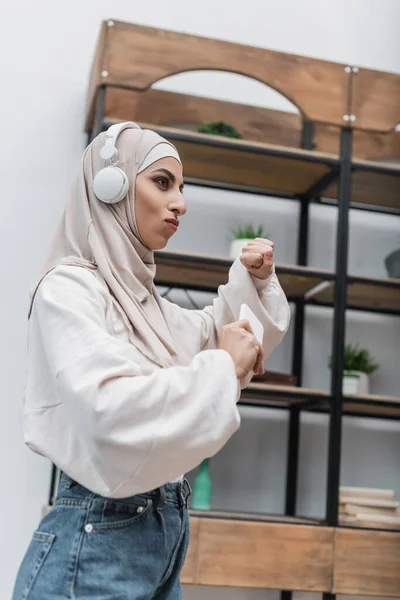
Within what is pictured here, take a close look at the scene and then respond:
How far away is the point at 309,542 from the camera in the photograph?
102 inches

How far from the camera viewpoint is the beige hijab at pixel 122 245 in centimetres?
120

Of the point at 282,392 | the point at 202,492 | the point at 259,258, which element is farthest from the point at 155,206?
the point at 202,492

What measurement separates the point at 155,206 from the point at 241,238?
1688 millimetres

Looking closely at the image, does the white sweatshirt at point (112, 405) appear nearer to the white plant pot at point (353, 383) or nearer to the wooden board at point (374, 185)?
the white plant pot at point (353, 383)

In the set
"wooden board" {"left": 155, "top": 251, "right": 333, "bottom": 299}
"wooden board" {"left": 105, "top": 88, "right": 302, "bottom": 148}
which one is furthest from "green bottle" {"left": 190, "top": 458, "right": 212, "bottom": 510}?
"wooden board" {"left": 105, "top": 88, "right": 302, "bottom": 148}

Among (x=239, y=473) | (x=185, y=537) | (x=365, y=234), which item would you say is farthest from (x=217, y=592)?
(x=185, y=537)

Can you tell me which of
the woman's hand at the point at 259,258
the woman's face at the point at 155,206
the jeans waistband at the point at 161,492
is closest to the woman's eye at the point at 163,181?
the woman's face at the point at 155,206

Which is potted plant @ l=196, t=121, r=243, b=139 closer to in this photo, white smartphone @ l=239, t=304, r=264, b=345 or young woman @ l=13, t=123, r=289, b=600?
young woman @ l=13, t=123, r=289, b=600

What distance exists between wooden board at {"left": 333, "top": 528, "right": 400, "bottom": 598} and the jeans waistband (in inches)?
61.3

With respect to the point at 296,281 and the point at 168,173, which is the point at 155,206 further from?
the point at 296,281

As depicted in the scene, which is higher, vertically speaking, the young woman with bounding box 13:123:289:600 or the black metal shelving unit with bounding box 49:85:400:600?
the black metal shelving unit with bounding box 49:85:400:600

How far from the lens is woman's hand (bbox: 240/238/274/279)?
1.31m

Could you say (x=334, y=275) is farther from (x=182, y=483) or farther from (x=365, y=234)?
(x=182, y=483)

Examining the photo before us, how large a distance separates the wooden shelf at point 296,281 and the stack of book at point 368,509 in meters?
0.69
